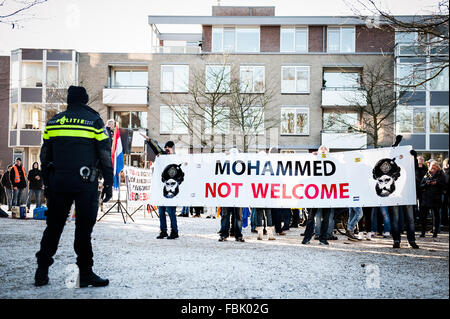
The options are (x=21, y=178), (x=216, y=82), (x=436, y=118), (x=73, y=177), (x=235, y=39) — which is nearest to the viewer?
(x=73, y=177)

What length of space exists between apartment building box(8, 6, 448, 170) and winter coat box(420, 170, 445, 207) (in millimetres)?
23025

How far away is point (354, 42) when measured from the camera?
37688mm

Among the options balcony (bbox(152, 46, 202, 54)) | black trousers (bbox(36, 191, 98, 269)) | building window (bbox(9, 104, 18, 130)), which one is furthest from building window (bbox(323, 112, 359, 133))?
black trousers (bbox(36, 191, 98, 269))

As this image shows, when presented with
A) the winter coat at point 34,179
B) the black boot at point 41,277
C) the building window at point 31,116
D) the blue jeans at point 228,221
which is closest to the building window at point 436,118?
the blue jeans at point 228,221

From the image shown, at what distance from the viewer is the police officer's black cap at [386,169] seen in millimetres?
9344

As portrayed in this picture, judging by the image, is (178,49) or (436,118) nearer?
(436,118)

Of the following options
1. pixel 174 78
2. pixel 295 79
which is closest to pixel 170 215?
pixel 174 78

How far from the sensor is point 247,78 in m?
35.9

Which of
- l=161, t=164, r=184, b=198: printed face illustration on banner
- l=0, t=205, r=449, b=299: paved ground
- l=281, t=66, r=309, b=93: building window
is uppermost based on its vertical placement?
l=281, t=66, r=309, b=93: building window

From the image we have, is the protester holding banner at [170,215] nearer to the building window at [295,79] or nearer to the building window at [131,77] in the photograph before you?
the building window at [295,79]

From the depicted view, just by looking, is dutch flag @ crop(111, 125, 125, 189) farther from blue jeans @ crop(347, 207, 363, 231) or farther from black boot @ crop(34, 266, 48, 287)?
black boot @ crop(34, 266, 48, 287)

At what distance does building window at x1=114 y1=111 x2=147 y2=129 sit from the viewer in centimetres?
3800

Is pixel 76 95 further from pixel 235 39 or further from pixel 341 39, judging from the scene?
pixel 341 39

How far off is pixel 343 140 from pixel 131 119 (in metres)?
18.7
